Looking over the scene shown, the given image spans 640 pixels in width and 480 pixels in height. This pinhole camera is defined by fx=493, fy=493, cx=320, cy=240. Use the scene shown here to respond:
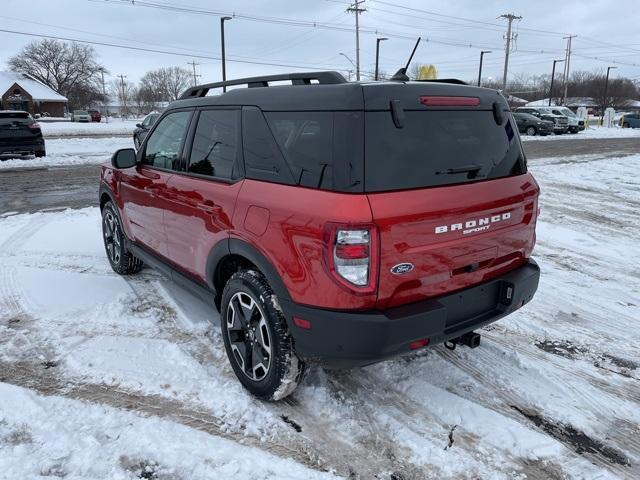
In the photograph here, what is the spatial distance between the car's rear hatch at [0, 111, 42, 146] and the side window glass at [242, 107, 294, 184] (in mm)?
14800

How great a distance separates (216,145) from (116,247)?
2592 mm

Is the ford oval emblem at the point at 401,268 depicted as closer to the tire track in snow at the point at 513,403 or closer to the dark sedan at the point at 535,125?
the tire track in snow at the point at 513,403

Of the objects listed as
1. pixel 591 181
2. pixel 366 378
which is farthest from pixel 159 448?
pixel 591 181

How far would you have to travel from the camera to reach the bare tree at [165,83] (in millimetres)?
97188

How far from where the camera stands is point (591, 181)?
1234cm

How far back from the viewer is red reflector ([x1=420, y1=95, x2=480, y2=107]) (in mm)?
2736

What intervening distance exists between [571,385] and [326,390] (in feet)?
5.38

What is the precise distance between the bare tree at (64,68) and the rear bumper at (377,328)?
91189mm

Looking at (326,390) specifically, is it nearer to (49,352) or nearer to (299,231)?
(299,231)

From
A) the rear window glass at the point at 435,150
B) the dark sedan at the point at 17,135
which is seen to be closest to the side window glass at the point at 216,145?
Result: the rear window glass at the point at 435,150

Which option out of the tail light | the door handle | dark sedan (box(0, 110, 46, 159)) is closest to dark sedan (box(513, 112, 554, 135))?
dark sedan (box(0, 110, 46, 159))

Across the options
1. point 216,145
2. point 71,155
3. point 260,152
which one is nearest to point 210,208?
point 216,145

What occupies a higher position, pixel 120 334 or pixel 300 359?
pixel 300 359

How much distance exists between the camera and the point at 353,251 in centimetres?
242
